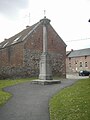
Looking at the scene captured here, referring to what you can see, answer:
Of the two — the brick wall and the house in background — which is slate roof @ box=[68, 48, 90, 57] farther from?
the brick wall

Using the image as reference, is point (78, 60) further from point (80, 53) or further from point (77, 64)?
point (80, 53)

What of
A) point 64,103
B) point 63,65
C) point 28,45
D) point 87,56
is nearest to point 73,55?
point 87,56

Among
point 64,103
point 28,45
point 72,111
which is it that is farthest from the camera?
point 28,45

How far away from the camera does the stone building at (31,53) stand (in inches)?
1279

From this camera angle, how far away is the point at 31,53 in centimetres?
3491

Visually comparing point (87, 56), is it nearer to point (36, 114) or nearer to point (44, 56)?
point (44, 56)

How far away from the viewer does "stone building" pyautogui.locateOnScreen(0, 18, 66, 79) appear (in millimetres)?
32478

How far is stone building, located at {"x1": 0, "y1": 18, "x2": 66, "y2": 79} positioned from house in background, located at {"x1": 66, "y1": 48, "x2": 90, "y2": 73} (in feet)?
101

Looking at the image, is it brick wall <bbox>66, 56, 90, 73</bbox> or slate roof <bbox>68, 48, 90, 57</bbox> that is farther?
slate roof <bbox>68, 48, 90, 57</bbox>

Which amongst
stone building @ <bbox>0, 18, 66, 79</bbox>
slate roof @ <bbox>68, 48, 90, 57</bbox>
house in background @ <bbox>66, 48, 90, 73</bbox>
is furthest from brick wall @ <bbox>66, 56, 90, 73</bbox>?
stone building @ <bbox>0, 18, 66, 79</bbox>

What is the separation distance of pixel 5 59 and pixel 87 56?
3389 centimetres

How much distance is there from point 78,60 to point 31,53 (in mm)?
39147

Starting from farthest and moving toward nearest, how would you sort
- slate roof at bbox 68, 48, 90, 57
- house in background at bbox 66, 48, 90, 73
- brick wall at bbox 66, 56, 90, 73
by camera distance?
slate roof at bbox 68, 48, 90, 57 → house in background at bbox 66, 48, 90, 73 → brick wall at bbox 66, 56, 90, 73

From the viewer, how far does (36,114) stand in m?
9.20
